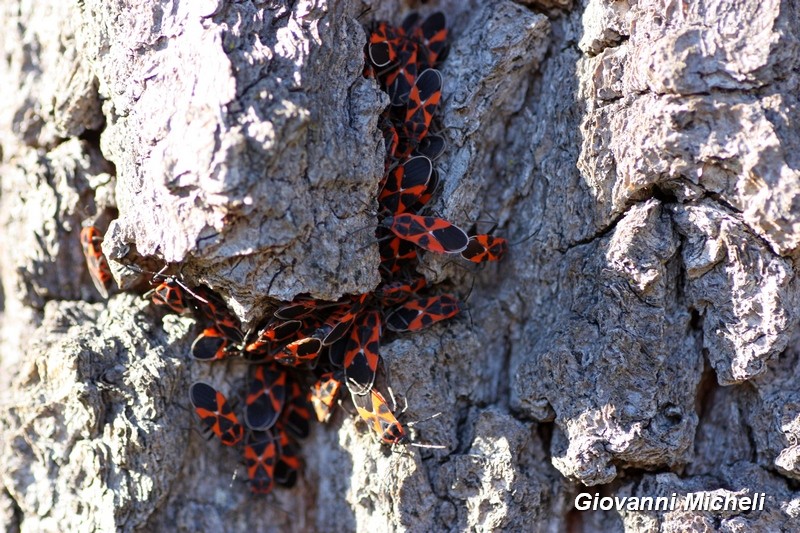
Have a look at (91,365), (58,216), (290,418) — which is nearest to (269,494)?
(290,418)

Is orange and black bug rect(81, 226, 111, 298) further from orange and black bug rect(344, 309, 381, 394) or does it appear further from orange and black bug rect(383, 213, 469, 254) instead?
Result: orange and black bug rect(383, 213, 469, 254)

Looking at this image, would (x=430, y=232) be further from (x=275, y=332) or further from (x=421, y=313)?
(x=275, y=332)

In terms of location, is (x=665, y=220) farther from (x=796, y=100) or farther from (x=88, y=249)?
(x=88, y=249)

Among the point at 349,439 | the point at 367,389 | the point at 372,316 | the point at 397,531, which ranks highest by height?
the point at 372,316

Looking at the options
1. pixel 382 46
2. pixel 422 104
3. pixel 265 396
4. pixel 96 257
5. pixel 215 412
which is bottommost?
pixel 215 412

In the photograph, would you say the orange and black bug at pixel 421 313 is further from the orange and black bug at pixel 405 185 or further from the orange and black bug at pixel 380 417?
the orange and black bug at pixel 405 185

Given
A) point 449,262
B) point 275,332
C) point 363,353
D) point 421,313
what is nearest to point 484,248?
point 449,262
